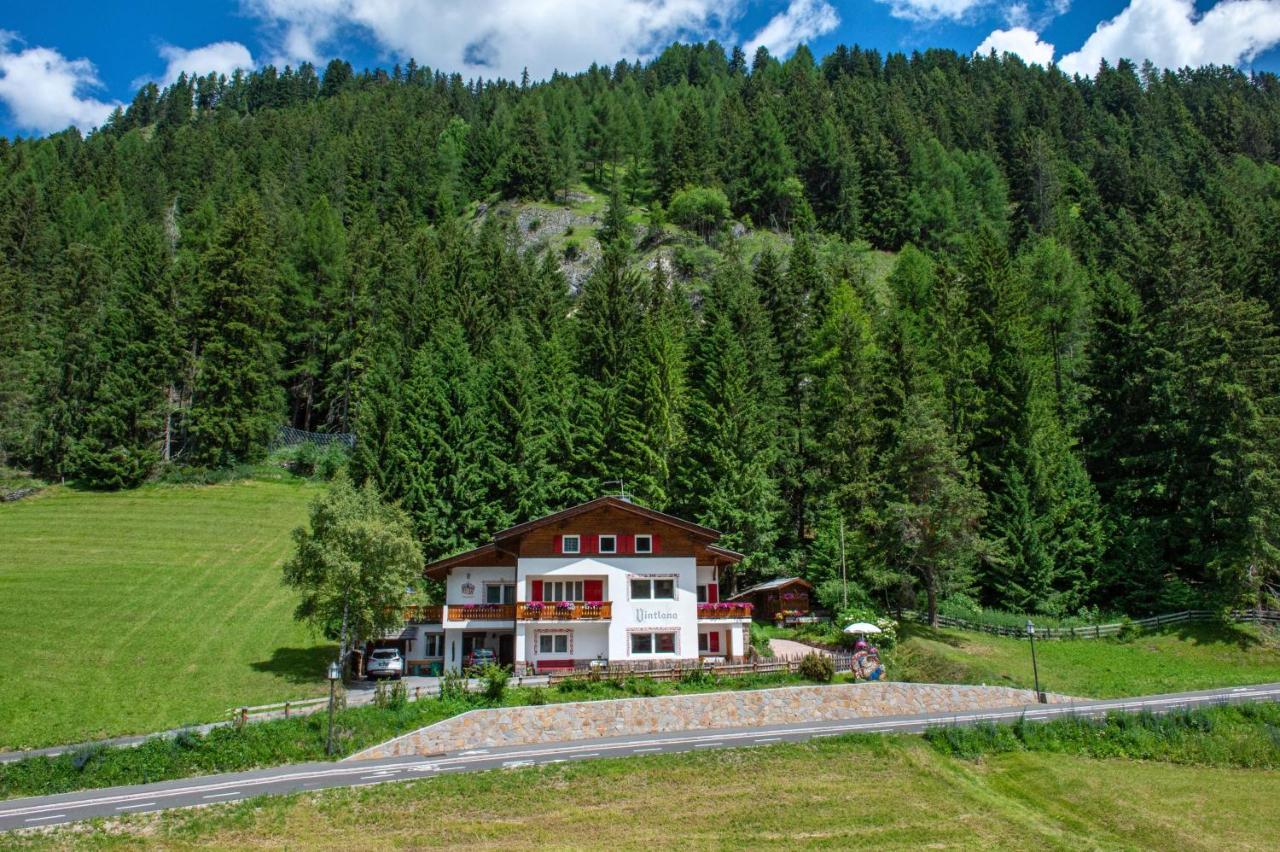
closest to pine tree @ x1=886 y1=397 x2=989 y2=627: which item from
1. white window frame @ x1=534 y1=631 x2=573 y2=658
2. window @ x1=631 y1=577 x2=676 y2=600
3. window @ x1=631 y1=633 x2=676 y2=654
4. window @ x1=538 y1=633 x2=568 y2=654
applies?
window @ x1=631 y1=577 x2=676 y2=600

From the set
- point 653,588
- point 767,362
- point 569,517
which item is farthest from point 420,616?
point 767,362

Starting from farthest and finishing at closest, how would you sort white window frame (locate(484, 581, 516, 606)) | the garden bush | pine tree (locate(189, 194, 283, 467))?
pine tree (locate(189, 194, 283, 467)) < white window frame (locate(484, 581, 516, 606)) < the garden bush

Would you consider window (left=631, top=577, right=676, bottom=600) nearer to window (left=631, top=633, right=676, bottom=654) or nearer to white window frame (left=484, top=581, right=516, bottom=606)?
window (left=631, top=633, right=676, bottom=654)

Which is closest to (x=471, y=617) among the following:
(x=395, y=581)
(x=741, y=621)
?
(x=395, y=581)

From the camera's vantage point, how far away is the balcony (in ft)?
126

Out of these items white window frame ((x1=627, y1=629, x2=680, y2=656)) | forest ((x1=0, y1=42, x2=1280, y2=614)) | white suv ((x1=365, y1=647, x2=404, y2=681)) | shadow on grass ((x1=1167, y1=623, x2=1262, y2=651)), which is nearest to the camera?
white suv ((x1=365, y1=647, x2=404, y2=681))

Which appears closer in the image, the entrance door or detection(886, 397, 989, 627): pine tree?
the entrance door

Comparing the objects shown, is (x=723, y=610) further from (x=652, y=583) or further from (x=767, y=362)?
(x=767, y=362)

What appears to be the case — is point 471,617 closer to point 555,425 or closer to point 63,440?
point 555,425

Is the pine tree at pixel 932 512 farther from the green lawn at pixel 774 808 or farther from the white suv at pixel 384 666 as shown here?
the white suv at pixel 384 666

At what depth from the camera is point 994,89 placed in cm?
14412

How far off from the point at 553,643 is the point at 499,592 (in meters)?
4.76

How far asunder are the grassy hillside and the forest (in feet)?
23.9

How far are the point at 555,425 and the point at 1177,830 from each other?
37.6 metres
